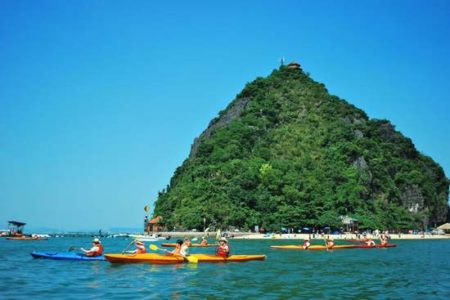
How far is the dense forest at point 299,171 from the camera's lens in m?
94.4

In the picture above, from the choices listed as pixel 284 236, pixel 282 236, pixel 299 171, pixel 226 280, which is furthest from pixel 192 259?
pixel 299 171

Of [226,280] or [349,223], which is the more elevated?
[349,223]

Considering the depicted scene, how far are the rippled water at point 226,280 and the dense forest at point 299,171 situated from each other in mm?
58093

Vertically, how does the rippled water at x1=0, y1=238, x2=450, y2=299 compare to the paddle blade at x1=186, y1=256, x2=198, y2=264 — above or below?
below

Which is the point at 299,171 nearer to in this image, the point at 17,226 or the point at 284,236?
the point at 284,236

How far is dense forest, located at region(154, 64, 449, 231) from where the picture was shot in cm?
9444

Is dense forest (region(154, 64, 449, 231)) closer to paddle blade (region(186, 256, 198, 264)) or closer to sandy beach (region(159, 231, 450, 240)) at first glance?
sandy beach (region(159, 231, 450, 240))

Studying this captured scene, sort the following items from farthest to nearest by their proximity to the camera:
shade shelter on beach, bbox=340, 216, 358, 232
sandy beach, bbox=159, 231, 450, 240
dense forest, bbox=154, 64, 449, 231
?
1. dense forest, bbox=154, 64, 449, 231
2. shade shelter on beach, bbox=340, 216, 358, 232
3. sandy beach, bbox=159, 231, 450, 240

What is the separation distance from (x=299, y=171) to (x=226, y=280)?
258 feet

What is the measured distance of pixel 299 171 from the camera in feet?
338

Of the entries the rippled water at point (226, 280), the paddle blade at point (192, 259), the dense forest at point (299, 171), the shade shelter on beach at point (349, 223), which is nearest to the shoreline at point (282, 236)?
the shade shelter on beach at point (349, 223)

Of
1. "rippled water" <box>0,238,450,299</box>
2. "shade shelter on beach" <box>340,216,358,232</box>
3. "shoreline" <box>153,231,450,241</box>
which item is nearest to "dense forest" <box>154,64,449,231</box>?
"shade shelter on beach" <box>340,216,358,232</box>

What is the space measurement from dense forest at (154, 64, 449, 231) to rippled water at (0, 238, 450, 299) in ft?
191

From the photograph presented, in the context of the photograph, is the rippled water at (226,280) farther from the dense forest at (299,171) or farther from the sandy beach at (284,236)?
the dense forest at (299,171)
